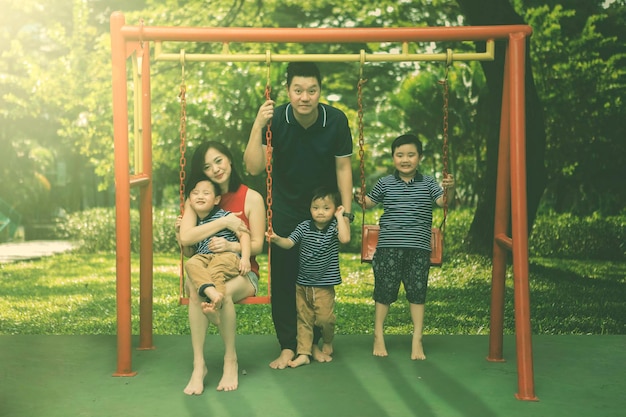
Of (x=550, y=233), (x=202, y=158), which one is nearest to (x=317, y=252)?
(x=202, y=158)

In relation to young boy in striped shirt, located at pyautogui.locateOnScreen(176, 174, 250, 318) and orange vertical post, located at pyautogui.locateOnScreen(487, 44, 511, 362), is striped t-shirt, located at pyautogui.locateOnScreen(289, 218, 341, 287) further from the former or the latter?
orange vertical post, located at pyautogui.locateOnScreen(487, 44, 511, 362)

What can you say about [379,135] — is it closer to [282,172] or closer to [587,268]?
[587,268]

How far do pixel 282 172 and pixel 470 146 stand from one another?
5.86 m

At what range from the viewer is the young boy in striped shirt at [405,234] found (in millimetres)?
4738

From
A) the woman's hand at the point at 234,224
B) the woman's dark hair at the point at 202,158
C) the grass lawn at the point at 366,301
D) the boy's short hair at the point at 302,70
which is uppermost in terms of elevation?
the boy's short hair at the point at 302,70

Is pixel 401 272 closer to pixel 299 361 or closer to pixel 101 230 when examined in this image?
pixel 299 361

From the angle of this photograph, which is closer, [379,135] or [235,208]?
[235,208]

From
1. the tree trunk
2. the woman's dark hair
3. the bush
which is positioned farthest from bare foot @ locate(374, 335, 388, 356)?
the bush

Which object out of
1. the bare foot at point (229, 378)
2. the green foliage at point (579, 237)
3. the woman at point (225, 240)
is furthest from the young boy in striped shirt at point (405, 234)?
the green foliage at point (579, 237)

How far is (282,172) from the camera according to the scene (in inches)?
183

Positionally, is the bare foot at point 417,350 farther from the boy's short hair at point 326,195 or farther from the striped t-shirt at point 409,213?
the boy's short hair at point 326,195

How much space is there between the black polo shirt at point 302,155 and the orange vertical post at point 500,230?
943 millimetres

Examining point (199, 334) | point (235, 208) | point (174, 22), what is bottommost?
point (199, 334)

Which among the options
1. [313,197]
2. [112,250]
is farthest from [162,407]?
[112,250]
